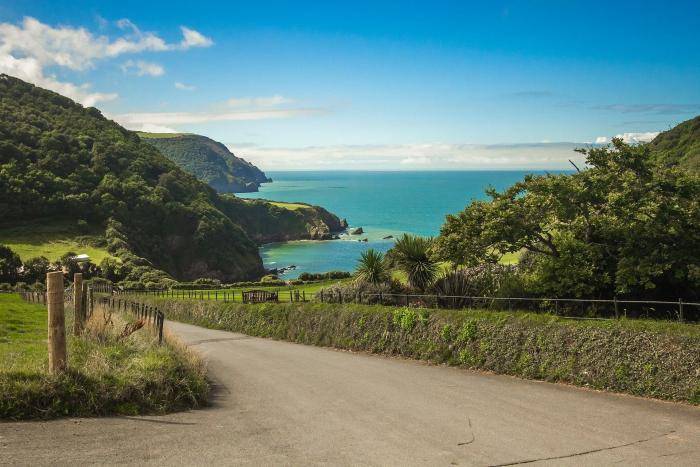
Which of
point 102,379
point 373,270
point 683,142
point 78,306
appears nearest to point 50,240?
point 373,270

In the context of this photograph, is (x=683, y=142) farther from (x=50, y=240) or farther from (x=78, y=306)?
(x=50, y=240)

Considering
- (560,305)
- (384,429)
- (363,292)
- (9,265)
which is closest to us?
(384,429)

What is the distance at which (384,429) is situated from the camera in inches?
401

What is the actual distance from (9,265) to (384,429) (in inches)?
3436

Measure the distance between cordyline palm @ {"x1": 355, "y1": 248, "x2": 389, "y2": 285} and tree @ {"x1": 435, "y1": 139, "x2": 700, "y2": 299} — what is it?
5101mm

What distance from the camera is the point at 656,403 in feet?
39.2

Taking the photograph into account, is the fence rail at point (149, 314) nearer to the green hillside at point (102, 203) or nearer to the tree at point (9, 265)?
the green hillside at point (102, 203)

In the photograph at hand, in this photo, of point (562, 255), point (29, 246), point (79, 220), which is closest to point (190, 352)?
point (562, 255)

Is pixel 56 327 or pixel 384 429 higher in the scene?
pixel 56 327

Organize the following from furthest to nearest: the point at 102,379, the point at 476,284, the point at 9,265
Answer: the point at 9,265 < the point at 476,284 < the point at 102,379

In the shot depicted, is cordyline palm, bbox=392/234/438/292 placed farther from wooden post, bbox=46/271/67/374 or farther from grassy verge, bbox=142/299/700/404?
wooden post, bbox=46/271/67/374

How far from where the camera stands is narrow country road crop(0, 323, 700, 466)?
27.9 feet

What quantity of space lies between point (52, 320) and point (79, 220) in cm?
11720

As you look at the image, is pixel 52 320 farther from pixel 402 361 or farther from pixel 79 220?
pixel 79 220
